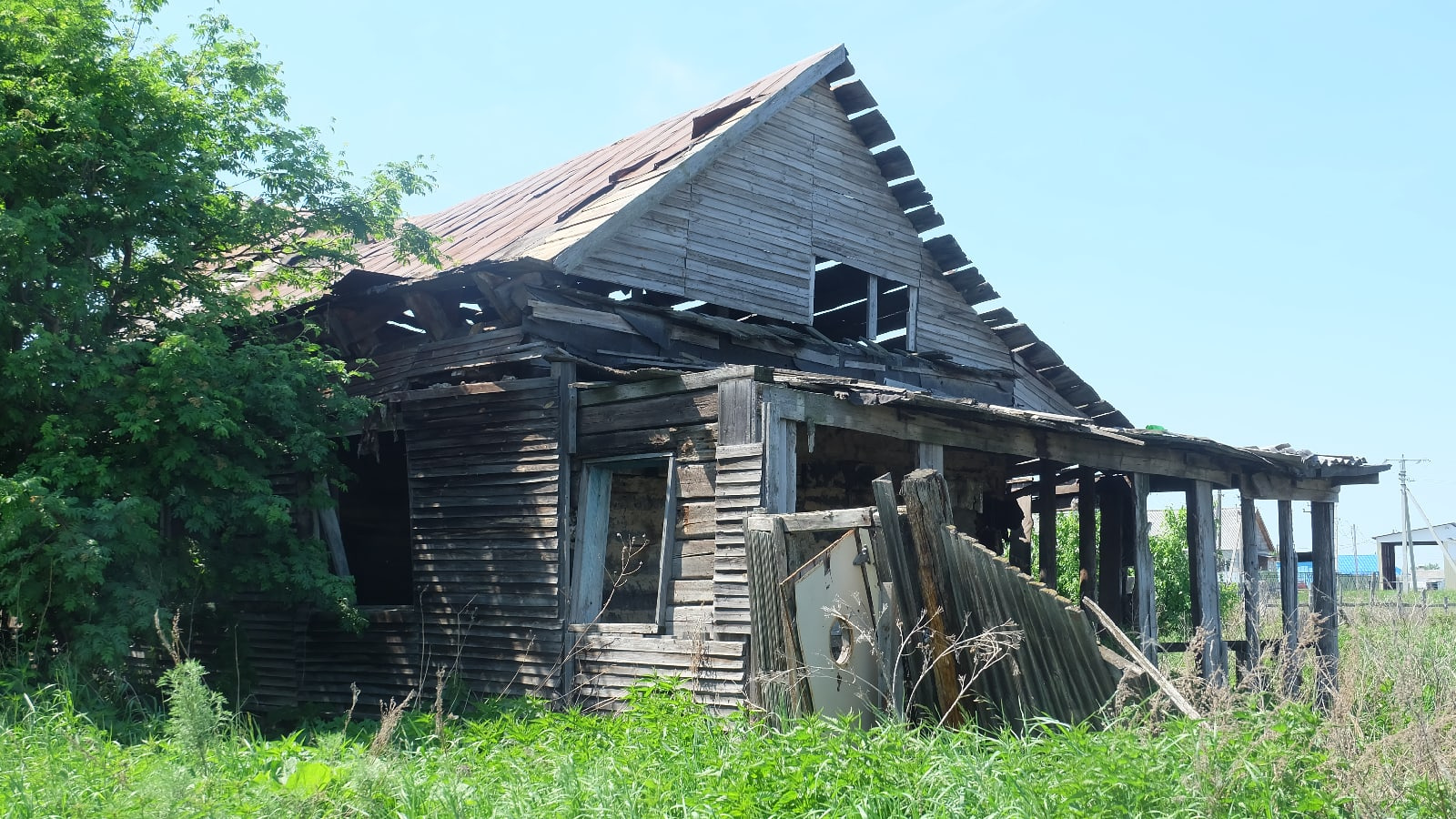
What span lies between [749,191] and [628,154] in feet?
5.52

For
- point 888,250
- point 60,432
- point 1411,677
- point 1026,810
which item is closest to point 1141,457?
point 888,250

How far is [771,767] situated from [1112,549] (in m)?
9.30

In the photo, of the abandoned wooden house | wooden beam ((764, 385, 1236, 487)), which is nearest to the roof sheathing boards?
the abandoned wooden house

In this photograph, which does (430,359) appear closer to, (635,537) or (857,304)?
(635,537)

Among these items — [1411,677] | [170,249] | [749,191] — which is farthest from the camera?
[749,191]

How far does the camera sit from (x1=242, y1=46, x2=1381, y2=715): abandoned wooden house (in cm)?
620

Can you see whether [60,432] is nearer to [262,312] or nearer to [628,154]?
[262,312]

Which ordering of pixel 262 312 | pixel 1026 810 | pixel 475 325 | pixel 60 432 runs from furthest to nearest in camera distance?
pixel 475 325 → pixel 262 312 → pixel 60 432 → pixel 1026 810

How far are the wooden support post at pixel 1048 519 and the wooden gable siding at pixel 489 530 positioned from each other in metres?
6.38

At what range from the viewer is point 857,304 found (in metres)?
12.8

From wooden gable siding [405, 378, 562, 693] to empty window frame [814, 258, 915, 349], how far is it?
4397mm

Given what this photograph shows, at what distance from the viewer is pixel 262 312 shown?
9.23m

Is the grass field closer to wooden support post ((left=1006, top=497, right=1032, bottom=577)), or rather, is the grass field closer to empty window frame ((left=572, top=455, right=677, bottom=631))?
empty window frame ((left=572, top=455, right=677, bottom=631))

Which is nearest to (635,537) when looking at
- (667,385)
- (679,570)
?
(679,570)
